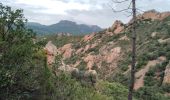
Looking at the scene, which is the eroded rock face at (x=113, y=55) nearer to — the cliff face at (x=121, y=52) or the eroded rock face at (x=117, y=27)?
the cliff face at (x=121, y=52)

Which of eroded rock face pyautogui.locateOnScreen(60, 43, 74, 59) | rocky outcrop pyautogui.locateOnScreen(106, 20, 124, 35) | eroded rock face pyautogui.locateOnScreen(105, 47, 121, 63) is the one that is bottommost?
eroded rock face pyautogui.locateOnScreen(60, 43, 74, 59)

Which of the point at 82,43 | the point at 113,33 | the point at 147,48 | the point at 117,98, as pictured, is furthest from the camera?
the point at 82,43

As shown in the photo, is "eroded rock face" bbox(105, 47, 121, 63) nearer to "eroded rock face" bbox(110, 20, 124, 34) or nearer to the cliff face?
→ the cliff face

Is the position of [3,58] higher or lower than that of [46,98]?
higher

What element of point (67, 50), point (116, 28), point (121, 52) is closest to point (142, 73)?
point (121, 52)

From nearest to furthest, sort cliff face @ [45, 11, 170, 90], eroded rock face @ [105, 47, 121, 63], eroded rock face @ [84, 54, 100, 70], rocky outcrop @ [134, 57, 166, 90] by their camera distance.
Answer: rocky outcrop @ [134, 57, 166, 90] → cliff face @ [45, 11, 170, 90] → eroded rock face @ [105, 47, 121, 63] → eroded rock face @ [84, 54, 100, 70]

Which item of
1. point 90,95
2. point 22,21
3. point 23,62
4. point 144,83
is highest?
point 22,21

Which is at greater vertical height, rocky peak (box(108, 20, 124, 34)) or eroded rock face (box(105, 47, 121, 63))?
rocky peak (box(108, 20, 124, 34))

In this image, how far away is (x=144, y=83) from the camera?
6184cm

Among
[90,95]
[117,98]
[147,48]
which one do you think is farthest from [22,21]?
[147,48]

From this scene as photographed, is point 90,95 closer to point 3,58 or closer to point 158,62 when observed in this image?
point 3,58

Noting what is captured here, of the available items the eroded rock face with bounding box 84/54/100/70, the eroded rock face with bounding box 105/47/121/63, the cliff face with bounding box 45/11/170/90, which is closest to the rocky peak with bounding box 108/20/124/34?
the cliff face with bounding box 45/11/170/90

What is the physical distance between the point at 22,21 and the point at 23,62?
2651 mm

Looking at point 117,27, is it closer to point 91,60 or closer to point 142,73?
point 91,60
